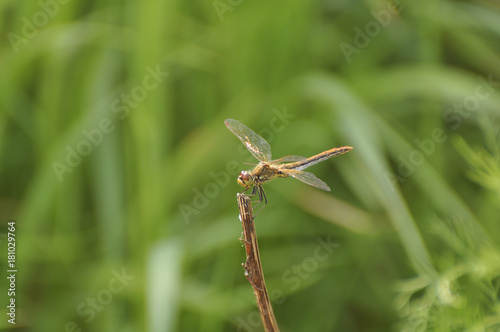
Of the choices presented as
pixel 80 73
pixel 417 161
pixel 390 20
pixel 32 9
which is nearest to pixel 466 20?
pixel 390 20

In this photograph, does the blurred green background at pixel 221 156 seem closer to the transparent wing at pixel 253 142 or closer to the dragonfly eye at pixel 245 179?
the transparent wing at pixel 253 142

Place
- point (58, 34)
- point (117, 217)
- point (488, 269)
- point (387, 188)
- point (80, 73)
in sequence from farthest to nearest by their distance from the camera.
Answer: point (80, 73)
point (58, 34)
point (117, 217)
point (387, 188)
point (488, 269)

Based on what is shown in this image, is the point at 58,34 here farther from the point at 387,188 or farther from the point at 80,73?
the point at 387,188

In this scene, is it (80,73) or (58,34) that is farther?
(80,73)

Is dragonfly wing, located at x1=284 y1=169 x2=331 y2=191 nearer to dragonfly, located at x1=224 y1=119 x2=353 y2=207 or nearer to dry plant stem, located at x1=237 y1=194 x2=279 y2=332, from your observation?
dragonfly, located at x1=224 y1=119 x2=353 y2=207

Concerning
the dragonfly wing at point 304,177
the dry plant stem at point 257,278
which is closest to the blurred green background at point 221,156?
the dragonfly wing at point 304,177

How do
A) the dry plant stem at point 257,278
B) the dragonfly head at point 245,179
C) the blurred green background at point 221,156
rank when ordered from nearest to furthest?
the dry plant stem at point 257,278 < the dragonfly head at point 245,179 < the blurred green background at point 221,156
